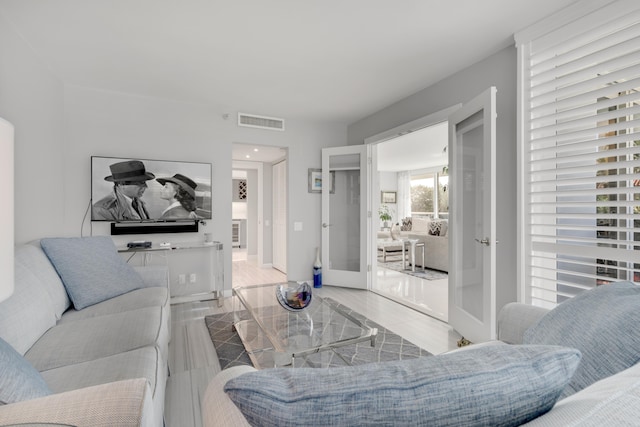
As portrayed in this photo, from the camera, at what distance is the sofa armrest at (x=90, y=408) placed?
65 cm

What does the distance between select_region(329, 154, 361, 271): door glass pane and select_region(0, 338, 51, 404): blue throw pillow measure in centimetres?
381

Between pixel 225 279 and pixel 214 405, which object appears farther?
pixel 225 279

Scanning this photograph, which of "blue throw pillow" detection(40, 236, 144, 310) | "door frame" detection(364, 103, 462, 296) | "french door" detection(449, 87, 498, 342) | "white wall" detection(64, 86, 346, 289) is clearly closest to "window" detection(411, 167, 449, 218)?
"door frame" detection(364, 103, 462, 296)

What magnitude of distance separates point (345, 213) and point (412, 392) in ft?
13.5

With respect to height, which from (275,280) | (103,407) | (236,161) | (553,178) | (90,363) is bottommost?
(275,280)

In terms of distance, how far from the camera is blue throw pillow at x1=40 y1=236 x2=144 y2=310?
6.77 feet

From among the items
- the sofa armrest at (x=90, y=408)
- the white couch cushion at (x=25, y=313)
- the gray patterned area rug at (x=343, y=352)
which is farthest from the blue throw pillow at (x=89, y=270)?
the sofa armrest at (x=90, y=408)

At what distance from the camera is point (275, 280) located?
16.5 ft

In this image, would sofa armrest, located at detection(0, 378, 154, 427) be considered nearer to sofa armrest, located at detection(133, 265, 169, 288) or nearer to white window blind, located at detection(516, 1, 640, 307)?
sofa armrest, located at detection(133, 265, 169, 288)

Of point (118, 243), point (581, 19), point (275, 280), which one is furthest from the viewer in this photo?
point (275, 280)

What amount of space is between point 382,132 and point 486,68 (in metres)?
1.52

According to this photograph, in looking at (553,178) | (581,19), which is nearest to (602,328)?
(553,178)

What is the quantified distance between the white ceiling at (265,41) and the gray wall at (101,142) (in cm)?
Answer: 21

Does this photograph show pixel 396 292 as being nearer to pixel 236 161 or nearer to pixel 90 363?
pixel 90 363
